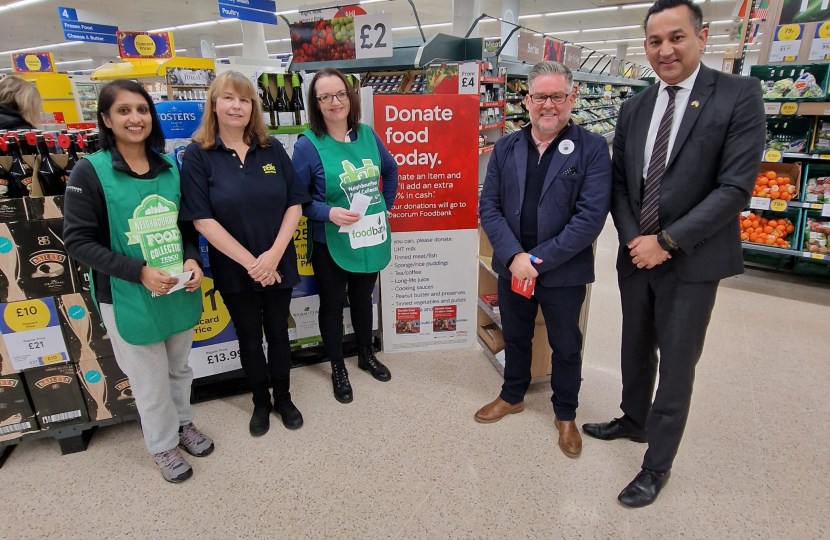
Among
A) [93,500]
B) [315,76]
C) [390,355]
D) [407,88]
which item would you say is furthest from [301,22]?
[93,500]

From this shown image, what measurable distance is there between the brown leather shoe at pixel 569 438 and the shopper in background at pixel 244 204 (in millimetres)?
1471

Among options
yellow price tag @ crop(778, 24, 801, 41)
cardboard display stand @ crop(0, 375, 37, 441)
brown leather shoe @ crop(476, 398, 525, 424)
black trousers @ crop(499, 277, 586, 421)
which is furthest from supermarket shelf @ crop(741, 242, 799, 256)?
cardboard display stand @ crop(0, 375, 37, 441)

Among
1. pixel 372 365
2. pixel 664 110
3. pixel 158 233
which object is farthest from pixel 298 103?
pixel 664 110

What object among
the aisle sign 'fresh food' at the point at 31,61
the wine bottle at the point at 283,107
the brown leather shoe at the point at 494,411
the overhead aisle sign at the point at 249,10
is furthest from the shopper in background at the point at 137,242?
the aisle sign 'fresh food' at the point at 31,61

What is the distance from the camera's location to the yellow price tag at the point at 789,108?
3.71 meters

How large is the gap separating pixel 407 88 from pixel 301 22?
1446 millimetres

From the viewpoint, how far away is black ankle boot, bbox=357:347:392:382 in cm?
281

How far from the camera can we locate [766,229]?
13.7ft

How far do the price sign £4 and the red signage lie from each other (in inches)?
87.4

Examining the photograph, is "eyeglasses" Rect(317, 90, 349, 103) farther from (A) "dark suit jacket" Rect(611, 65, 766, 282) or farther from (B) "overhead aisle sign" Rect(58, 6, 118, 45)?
(B) "overhead aisle sign" Rect(58, 6, 118, 45)

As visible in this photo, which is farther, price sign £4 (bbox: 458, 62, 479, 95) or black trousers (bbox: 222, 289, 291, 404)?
price sign £4 (bbox: 458, 62, 479, 95)

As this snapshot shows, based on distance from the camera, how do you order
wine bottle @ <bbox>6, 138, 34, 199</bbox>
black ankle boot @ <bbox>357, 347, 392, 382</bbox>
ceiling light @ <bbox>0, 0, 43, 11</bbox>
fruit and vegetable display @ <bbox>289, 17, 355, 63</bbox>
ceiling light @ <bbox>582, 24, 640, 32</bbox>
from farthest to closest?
ceiling light @ <bbox>582, 24, 640, 32</bbox>
ceiling light @ <bbox>0, 0, 43, 11</bbox>
fruit and vegetable display @ <bbox>289, 17, 355, 63</bbox>
black ankle boot @ <bbox>357, 347, 392, 382</bbox>
wine bottle @ <bbox>6, 138, 34, 199</bbox>

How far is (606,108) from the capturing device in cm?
1377

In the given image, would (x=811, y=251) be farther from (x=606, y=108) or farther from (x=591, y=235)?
(x=606, y=108)
